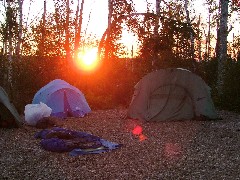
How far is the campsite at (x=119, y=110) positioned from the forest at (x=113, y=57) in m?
0.06

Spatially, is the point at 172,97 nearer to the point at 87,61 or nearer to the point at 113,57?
the point at 113,57

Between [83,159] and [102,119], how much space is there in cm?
548

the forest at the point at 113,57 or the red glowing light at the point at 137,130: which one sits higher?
the forest at the point at 113,57

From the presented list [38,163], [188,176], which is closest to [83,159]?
[38,163]

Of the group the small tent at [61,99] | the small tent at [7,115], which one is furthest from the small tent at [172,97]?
the small tent at [7,115]

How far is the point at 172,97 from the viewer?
1226cm

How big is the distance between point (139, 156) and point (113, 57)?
15.5 metres

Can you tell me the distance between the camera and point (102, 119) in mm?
12594

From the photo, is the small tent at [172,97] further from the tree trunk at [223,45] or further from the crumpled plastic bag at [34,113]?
the tree trunk at [223,45]

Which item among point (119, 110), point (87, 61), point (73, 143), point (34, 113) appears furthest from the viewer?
point (87, 61)

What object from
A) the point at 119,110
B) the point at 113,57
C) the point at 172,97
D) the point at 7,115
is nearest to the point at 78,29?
the point at 113,57

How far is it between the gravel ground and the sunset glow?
38.9 ft

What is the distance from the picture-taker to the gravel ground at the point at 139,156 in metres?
6.13

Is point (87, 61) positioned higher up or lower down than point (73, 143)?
higher up
